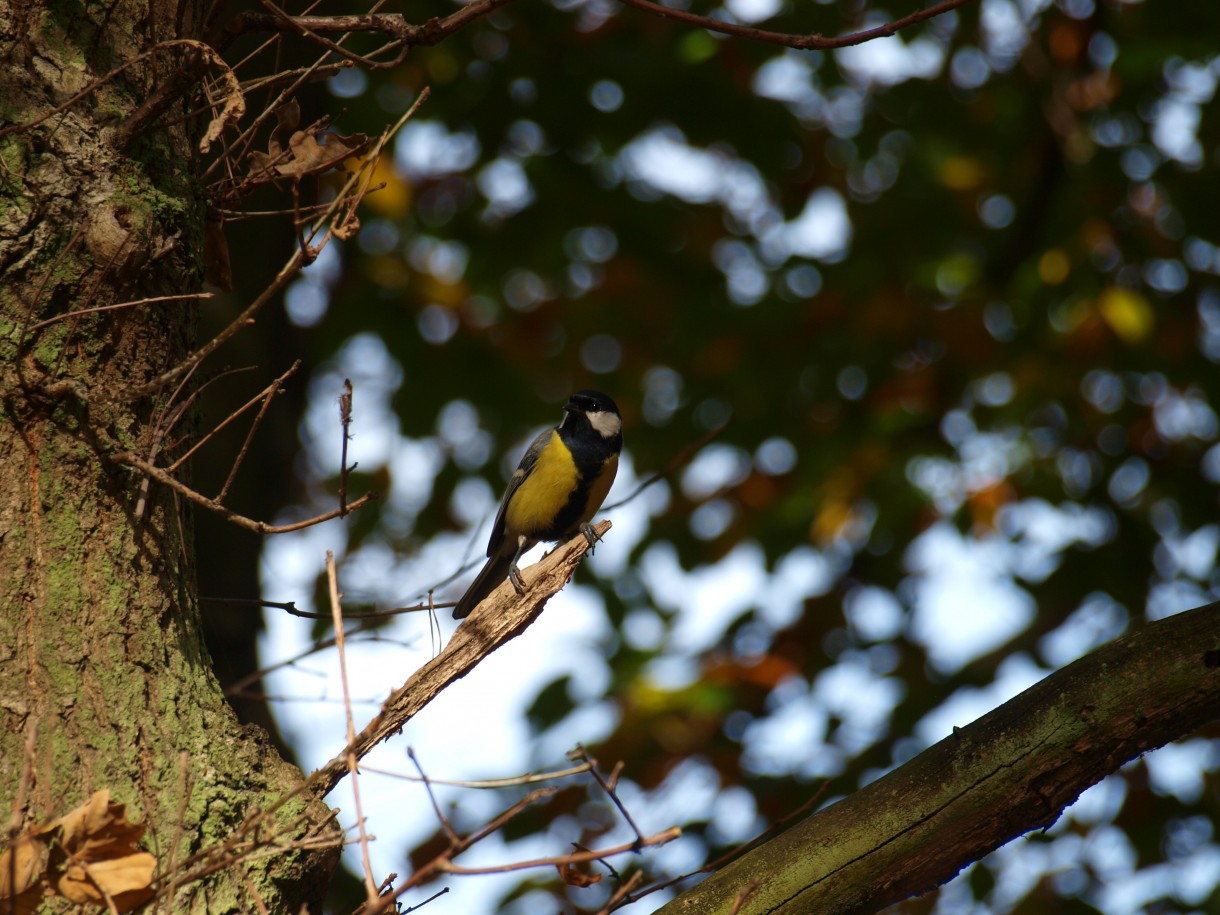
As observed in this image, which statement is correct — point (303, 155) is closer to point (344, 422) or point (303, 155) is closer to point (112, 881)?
point (344, 422)

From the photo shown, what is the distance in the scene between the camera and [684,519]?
552 centimetres

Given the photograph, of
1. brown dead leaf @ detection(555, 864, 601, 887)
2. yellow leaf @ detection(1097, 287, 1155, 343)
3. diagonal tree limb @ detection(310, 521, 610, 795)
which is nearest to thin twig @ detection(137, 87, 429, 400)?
diagonal tree limb @ detection(310, 521, 610, 795)

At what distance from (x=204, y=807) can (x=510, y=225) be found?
302cm

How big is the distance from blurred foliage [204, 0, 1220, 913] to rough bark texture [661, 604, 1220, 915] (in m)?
2.22

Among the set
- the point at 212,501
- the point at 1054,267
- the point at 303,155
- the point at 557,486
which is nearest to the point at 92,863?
the point at 212,501

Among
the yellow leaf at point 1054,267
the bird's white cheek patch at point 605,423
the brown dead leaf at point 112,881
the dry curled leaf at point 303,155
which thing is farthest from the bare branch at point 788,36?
the yellow leaf at point 1054,267

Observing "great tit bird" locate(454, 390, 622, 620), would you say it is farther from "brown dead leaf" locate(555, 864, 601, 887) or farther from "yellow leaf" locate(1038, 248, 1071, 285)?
"brown dead leaf" locate(555, 864, 601, 887)

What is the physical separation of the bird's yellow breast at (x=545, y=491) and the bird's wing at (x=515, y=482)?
25 mm

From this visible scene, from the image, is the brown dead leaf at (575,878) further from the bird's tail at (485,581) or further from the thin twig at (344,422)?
the bird's tail at (485,581)

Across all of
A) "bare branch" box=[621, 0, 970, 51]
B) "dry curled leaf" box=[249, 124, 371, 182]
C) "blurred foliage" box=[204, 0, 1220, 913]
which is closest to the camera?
"bare branch" box=[621, 0, 970, 51]

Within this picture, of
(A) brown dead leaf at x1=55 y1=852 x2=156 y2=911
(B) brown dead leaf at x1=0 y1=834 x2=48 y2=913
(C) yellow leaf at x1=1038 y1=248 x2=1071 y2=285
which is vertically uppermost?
(B) brown dead leaf at x1=0 y1=834 x2=48 y2=913

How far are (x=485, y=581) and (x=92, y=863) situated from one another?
10.1 ft

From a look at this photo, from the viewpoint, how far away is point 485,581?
4.53 m

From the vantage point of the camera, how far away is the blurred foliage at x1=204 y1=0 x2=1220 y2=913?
165 inches
